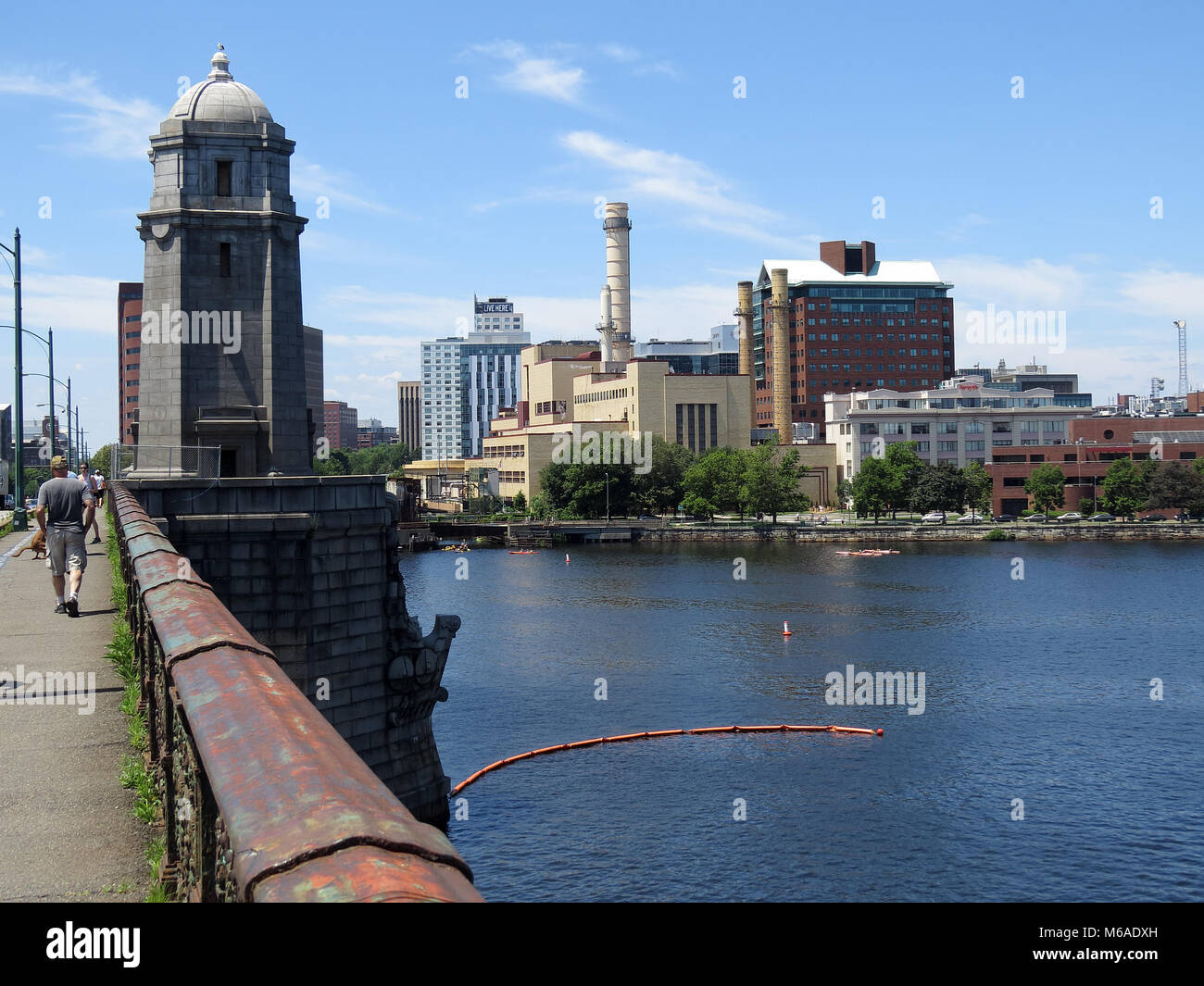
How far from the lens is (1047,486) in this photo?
130875 millimetres

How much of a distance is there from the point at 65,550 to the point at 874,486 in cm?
12314

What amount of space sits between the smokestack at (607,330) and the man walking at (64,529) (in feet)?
495

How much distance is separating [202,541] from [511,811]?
14620mm

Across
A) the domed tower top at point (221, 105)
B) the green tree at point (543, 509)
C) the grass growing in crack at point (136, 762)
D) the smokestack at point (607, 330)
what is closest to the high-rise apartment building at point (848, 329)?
the smokestack at point (607, 330)

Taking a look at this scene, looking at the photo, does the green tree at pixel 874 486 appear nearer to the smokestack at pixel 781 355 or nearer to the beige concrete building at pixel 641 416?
the beige concrete building at pixel 641 416

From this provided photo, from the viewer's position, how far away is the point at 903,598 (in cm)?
7888

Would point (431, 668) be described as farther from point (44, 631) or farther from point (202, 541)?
point (44, 631)

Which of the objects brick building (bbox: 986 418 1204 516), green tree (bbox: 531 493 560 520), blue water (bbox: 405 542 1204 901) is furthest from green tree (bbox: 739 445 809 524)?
blue water (bbox: 405 542 1204 901)

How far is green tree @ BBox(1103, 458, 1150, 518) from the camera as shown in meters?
128

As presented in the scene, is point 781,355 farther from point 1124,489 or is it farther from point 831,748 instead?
point 831,748

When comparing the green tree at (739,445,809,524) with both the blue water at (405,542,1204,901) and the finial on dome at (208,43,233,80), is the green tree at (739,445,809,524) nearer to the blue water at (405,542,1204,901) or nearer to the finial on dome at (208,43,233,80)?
the blue water at (405,542,1204,901)

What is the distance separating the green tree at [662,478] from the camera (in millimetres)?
142000

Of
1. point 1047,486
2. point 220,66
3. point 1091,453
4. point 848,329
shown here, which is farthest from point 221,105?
point 848,329
